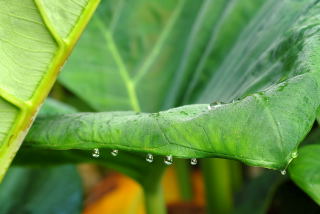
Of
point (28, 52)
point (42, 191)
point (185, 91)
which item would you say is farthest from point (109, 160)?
point (42, 191)

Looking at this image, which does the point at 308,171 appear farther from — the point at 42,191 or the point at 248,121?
the point at 42,191

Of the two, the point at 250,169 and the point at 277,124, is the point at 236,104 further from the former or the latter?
the point at 250,169

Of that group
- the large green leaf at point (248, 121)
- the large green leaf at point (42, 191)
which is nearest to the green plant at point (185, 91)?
the large green leaf at point (248, 121)

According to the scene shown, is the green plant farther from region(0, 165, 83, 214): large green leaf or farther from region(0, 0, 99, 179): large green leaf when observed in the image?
region(0, 165, 83, 214): large green leaf

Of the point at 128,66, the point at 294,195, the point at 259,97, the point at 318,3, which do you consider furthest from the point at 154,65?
the point at 259,97

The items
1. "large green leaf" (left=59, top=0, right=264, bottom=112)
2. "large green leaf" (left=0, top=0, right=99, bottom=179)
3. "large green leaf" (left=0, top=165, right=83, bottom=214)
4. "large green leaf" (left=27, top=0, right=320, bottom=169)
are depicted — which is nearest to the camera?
"large green leaf" (left=27, top=0, right=320, bottom=169)

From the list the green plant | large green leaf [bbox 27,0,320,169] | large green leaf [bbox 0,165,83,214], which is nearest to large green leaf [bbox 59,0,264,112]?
the green plant
